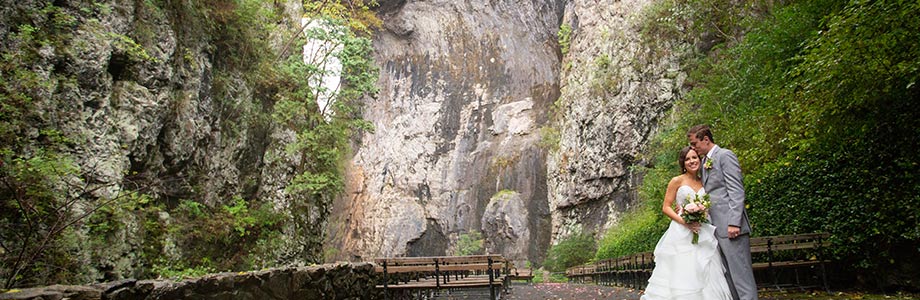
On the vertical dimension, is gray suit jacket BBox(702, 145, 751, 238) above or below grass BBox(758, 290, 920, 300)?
above

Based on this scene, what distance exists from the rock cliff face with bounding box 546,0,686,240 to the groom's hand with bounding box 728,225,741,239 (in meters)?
21.6

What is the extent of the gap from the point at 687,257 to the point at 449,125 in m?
38.4

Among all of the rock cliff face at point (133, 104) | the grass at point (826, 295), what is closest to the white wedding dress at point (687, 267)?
the grass at point (826, 295)

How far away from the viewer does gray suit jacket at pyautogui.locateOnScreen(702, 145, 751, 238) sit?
3.77 m

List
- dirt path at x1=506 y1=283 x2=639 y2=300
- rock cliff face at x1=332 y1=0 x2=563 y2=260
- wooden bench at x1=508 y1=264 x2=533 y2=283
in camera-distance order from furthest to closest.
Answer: rock cliff face at x1=332 y1=0 x2=563 y2=260 → wooden bench at x1=508 y1=264 x2=533 y2=283 → dirt path at x1=506 y1=283 x2=639 y2=300

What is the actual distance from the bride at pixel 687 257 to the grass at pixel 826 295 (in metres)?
2.93

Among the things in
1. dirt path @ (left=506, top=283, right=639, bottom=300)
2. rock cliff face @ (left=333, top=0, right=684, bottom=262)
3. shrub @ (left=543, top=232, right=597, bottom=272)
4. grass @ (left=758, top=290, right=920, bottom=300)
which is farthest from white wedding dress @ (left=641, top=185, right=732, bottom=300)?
shrub @ (left=543, top=232, right=597, bottom=272)

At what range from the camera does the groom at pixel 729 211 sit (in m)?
3.73

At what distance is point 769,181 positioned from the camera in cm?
824

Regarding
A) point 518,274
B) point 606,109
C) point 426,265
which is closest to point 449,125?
point 606,109

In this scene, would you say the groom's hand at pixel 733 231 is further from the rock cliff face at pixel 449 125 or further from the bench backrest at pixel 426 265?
the rock cliff face at pixel 449 125

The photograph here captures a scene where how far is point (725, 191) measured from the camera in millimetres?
4016

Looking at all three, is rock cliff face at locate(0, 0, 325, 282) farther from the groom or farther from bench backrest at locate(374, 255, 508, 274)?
the groom

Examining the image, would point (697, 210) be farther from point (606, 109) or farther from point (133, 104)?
point (606, 109)
